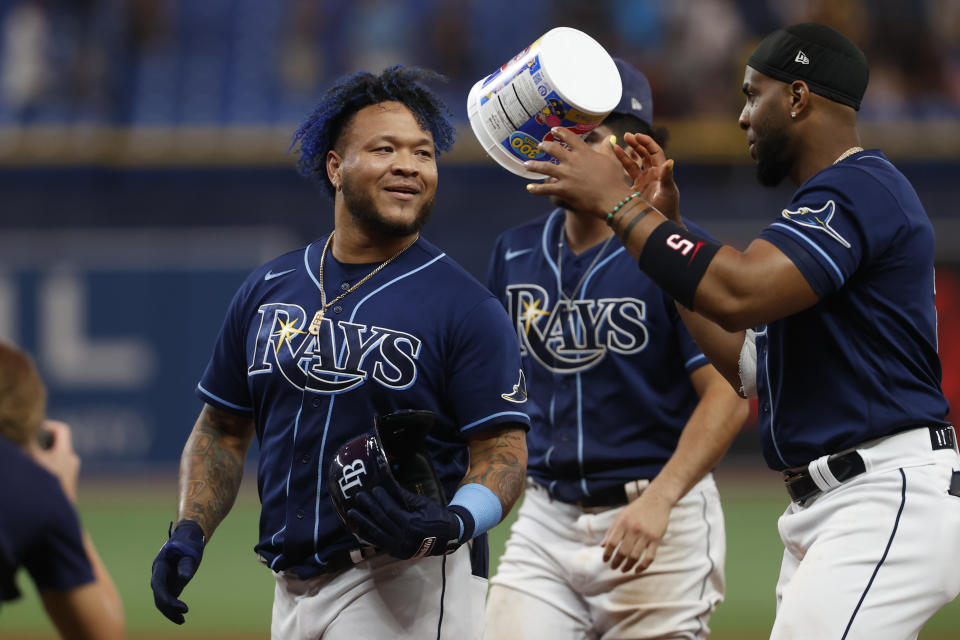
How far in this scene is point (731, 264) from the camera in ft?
10.6

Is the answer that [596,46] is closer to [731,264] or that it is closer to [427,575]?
[731,264]

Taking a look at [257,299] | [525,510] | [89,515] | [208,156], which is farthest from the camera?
[208,156]

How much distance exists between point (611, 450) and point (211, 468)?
1.47 m

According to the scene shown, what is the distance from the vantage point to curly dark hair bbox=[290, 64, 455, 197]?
12.8ft

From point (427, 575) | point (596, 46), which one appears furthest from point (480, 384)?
point (596, 46)

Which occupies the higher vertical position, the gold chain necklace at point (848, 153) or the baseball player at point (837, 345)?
the gold chain necklace at point (848, 153)

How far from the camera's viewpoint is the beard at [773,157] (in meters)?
3.66

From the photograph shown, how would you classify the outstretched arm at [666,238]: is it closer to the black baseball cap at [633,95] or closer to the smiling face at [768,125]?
the smiling face at [768,125]

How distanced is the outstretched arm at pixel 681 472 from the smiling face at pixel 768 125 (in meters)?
0.95

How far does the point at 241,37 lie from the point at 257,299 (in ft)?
48.0

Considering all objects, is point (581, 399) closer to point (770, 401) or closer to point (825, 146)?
point (770, 401)

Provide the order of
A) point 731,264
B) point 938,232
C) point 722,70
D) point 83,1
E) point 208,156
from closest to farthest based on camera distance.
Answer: point 731,264
point 938,232
point 208,156
point 722,70
point 83,1

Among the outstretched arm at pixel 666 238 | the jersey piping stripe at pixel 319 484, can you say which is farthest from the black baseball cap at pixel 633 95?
the jersey piping stripe at pixel 319 484

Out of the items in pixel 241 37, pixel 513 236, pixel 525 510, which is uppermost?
pixel 241 37
